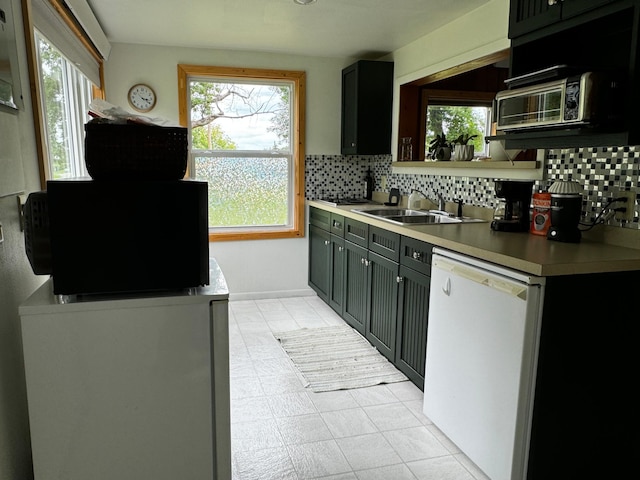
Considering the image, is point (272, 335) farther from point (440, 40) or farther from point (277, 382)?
point (440, 40)

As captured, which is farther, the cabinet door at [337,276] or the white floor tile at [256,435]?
the cabinet door at [337,276]

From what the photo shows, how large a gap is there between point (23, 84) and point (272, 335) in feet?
7.85

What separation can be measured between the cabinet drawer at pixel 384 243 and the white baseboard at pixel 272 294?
1.67 m

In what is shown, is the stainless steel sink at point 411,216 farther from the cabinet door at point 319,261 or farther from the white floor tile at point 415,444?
the white floor tile at point 415,444

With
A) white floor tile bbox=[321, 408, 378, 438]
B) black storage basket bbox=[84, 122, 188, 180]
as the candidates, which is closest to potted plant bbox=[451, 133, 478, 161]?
white floor tile bbox=[321, 408, 378, 438]

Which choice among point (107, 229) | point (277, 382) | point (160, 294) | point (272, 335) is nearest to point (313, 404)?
point (277, 382)

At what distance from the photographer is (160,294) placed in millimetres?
1450

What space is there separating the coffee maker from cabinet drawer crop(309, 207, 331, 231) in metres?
1.84

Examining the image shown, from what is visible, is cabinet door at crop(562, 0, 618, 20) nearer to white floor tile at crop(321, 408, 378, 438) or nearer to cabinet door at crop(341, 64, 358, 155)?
white floor tile at crop(321, 408, 378, 438)

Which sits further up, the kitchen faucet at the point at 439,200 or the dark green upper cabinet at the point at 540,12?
the dark green upper cabinet at the point at 540,12

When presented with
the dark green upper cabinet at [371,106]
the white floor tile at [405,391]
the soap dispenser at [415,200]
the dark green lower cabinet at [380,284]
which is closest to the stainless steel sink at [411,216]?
the soap dispenser at [415,200]

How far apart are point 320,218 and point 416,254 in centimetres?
184

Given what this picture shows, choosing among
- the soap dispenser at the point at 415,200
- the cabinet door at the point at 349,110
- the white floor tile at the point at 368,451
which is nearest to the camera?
the white floor tile at the point at 368,451

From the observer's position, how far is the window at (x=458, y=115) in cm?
379
